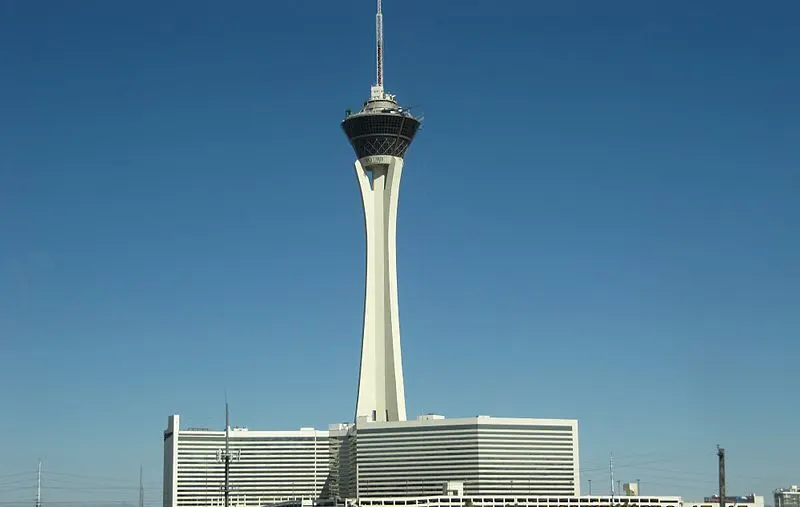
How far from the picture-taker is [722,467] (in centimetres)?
16700
